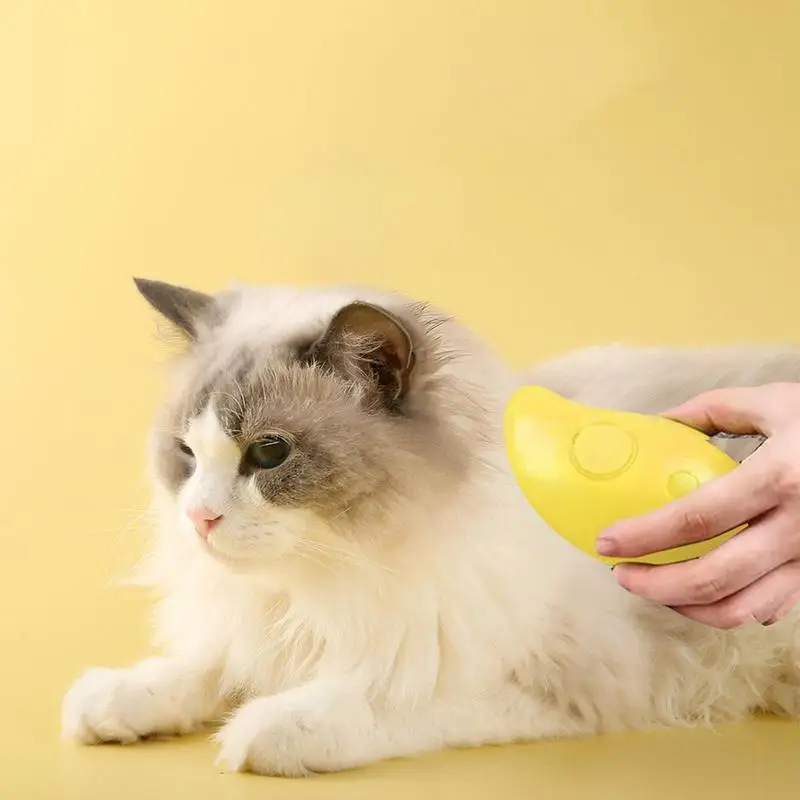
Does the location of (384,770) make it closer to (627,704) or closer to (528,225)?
(627,704)

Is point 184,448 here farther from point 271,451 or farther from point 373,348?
point 373,348

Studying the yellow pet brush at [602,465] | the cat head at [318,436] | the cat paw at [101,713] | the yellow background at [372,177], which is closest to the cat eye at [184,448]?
the cat head at [318,436]

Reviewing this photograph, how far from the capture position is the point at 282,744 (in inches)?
53.2

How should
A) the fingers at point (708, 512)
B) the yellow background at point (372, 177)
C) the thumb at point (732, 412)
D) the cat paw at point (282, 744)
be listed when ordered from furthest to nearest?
the yellow background at point (372, 177) → the cat paw at point (282, 744) → the thumb at point (732, 412) → the fingers at point (708, 512)

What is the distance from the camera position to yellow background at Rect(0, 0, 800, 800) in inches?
101

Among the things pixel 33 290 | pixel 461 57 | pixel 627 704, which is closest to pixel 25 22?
pixel 33 290

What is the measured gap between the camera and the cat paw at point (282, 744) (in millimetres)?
1350

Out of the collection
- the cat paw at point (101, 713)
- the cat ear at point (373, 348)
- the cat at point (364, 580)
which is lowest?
the cat paw at point (101, 713)

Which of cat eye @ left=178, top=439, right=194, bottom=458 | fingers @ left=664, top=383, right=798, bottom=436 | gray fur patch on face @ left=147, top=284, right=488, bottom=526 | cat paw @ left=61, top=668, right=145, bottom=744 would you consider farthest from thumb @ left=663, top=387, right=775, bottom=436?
cat paw @ left=61, top=668, right=145, bottom=744

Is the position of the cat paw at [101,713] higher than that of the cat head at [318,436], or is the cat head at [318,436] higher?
the cat head at [318,436]

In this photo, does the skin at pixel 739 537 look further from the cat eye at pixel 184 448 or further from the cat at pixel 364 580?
the cat eye at pixel 184 448

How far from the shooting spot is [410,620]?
1504mm

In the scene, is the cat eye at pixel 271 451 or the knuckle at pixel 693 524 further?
the cat eye at pixel 271 451

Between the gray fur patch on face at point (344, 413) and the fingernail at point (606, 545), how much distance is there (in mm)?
339
